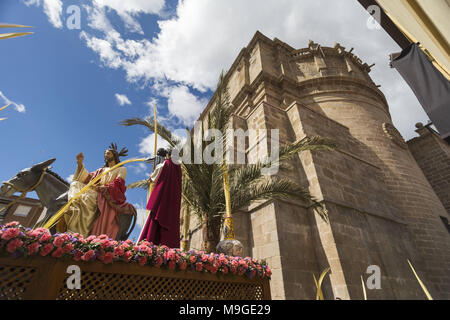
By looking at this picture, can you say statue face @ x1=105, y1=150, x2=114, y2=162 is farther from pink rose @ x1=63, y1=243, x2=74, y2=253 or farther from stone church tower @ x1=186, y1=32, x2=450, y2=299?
stone church tower @ x1=186, y1=32, x2=450, y2=299

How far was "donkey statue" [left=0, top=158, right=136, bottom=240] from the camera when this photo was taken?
3947 millimetres

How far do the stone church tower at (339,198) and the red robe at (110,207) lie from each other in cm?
403

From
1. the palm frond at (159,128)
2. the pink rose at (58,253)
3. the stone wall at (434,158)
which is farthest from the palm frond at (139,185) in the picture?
the stone wall at (434,158)

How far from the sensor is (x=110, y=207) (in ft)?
12.2

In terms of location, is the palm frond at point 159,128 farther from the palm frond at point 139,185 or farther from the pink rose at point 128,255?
the pink rose at point 128,255

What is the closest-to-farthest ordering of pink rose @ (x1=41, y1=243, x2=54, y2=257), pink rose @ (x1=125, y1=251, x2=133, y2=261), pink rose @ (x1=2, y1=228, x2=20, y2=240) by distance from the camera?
pink rose @ (x1=2, y1=228, x2=20, y2=240), pink rose @ (x1=41, y1=243, x2=54, y2=257), pink rose @ (x1=125, y1=251, x2=133, y2=261)

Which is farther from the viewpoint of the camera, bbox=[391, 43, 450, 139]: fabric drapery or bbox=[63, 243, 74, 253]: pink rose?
bbox=[391, 43, 450, 139]: fabric drapery

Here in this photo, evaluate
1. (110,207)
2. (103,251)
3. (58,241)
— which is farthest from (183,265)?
(110,207)

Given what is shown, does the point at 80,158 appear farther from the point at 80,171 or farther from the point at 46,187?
the point at 46,187

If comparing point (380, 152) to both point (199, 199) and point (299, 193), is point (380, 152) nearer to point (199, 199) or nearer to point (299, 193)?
point (299, 193)

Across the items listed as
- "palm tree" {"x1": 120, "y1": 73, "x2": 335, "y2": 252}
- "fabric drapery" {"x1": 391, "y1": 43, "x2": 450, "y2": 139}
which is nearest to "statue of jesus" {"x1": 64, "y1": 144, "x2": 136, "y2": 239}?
"palm tree" {"x1": 120, "y1": 73, "x2": 335, "y2": 252}

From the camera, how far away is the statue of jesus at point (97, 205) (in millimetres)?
3414
